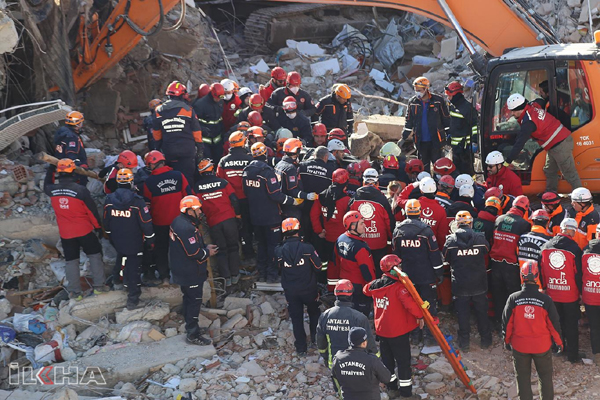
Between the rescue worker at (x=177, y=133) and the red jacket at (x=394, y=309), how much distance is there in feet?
12.4

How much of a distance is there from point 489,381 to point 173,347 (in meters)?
3.83

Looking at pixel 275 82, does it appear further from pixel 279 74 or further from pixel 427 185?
pixel 427 185

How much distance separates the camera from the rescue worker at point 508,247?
8.70 metres

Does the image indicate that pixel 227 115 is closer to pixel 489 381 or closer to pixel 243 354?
pixel 243 354

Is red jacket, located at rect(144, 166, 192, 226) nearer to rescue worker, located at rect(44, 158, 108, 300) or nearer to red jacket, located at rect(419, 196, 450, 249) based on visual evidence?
rescue worker, located at rect(44, 158, 108, 300)

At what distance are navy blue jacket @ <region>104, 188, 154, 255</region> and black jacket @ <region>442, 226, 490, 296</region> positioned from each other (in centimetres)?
371

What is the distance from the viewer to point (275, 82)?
12781 mm

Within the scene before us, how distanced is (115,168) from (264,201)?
2.17 meters

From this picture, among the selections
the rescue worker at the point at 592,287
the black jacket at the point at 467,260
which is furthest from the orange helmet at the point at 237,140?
the rescue worker at the point at 592,287

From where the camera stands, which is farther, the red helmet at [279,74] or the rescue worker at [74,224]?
the red helmet at [279,74]

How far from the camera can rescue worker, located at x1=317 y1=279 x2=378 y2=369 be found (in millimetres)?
7547

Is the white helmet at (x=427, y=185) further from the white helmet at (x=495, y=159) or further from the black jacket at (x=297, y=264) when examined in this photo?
the black jacket at (x=297, y=264)

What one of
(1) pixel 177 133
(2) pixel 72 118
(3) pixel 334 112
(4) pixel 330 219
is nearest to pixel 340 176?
(4) pixel 330 219

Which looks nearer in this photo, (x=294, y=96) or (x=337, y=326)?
(x=337, y=326)
